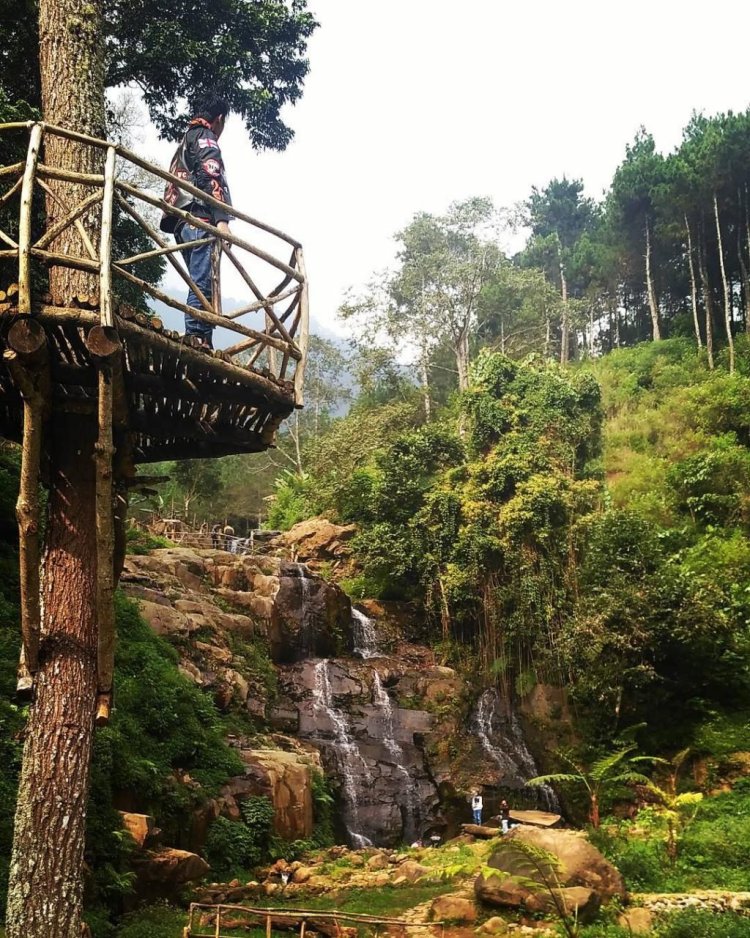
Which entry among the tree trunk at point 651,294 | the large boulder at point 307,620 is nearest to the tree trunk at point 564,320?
the tree trunk at point 651,294

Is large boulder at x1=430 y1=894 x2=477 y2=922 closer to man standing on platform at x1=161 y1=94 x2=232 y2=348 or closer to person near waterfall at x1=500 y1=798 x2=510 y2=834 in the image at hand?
person near waterfall at x1=500 y1=798 x2=510 y2=834

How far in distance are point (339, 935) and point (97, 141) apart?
683 cm

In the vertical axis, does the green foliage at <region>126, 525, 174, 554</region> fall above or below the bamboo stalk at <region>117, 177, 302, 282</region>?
below

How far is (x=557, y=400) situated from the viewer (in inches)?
810

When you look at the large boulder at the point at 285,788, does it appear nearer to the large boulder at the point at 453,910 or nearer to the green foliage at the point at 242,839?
the green foliage at the point at 242,839

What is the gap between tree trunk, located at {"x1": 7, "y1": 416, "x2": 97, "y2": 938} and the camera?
3615mm

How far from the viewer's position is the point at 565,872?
303 inches

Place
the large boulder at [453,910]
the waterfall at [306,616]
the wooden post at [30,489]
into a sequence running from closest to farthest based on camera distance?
the wooden post at [30,489]
the large boulder at [453,910]
the waterfall at [306,616]

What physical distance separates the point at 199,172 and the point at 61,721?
4017mm

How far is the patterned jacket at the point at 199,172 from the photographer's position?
5.32m

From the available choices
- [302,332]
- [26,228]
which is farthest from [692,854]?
[26,228]

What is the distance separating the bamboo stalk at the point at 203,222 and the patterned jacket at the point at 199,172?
1.60ft

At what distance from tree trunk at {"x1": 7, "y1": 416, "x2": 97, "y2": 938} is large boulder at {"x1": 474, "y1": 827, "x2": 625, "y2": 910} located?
5092mm

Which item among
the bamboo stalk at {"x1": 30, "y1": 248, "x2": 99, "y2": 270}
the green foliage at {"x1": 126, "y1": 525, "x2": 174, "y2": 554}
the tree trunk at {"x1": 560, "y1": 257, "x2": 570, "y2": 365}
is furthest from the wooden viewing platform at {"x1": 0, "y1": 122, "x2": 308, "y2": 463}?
the tree trunk at {"x1": 560, "y1": 257, "x2": 570, "y2": 365}
